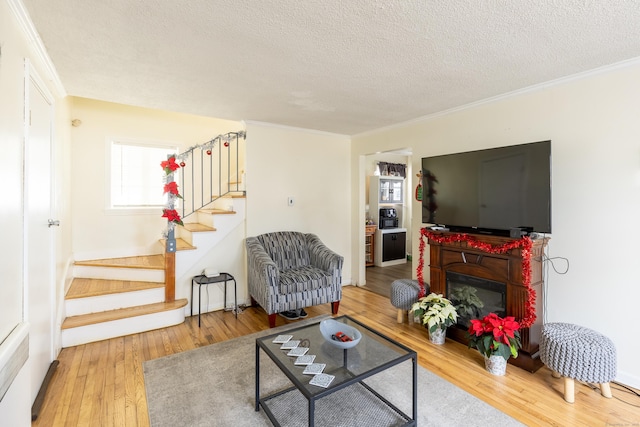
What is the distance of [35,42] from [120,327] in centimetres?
246

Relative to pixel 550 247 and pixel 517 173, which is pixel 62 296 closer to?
pixel 517 173

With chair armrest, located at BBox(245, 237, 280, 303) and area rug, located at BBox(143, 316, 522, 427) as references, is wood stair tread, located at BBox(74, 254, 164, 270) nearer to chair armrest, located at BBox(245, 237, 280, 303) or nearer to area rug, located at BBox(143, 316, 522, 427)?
chair armrest, located at BBox(245, 237, 280, 303)

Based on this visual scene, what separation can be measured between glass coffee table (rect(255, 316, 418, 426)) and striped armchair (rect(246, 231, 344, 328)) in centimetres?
103

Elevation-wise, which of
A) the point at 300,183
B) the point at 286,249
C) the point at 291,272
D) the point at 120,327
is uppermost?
the point at 300,183

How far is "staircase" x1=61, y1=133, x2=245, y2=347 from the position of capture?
2932mm

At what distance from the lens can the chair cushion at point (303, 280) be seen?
3215 mm

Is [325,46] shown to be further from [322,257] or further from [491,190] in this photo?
[322,257]

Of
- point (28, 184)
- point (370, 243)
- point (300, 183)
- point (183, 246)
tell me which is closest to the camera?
point (28, 184)

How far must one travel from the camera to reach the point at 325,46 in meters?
1.99

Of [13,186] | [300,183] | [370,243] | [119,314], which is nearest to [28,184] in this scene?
[13,186]

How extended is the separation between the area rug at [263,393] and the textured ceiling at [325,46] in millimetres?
2358

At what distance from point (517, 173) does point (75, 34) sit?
3.30 meters

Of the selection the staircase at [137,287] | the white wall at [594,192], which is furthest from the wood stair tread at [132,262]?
the white wall at [594,192]

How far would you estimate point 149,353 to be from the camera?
2.69m
